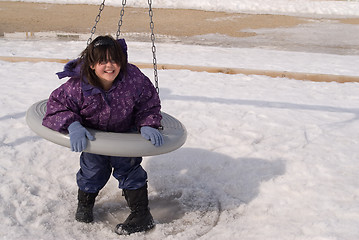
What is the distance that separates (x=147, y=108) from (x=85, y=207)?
32.9 inches

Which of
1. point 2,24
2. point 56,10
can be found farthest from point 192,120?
point 56,10

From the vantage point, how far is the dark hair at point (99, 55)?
9.03 ft

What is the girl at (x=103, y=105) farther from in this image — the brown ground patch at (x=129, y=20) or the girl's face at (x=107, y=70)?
the brown ground patch at (x=129, y=20)

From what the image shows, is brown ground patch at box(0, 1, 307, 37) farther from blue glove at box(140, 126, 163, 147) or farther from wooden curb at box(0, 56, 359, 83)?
blue glove at box(140, 126, 163, 147)

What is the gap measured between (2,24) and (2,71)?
18.1ft

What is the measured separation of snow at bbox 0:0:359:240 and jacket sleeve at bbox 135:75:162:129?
2.55ft

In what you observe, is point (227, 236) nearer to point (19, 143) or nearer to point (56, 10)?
point (19, 143)

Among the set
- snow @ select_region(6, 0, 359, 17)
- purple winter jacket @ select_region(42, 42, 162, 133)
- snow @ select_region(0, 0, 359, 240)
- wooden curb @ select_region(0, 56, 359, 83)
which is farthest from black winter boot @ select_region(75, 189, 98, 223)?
snow @ select_region(6, 0, 359, 17)

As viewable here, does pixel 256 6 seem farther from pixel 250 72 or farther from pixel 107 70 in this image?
pixel 107 70

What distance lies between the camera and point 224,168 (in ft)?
13.3

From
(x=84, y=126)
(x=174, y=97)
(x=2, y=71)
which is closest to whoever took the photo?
(x=84, y=126)

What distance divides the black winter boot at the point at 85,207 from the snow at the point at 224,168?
1.9 inches

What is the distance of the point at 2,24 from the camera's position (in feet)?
37.7

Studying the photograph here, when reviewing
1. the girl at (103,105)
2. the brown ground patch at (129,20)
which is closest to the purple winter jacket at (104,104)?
the girl at (103,105)
